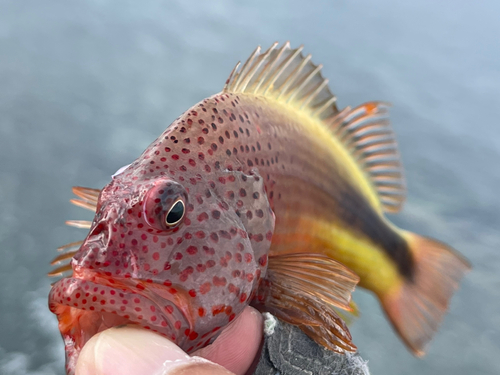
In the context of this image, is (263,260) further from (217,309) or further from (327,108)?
(327,108)

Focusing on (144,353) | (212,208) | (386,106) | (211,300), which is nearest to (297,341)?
(211,300)

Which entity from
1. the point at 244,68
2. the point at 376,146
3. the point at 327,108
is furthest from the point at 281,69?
the point at 376,146

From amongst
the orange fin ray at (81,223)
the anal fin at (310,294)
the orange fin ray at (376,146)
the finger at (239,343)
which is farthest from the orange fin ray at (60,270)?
the orange fin ray at (376,146)

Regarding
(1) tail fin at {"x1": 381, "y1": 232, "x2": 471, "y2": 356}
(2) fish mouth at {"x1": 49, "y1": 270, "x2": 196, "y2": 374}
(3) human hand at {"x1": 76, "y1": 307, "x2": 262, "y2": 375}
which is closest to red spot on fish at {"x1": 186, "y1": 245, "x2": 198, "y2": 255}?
(2) fish mouth at {"x1": 49, "y1": 270, "x2": 196, "y2": 374}

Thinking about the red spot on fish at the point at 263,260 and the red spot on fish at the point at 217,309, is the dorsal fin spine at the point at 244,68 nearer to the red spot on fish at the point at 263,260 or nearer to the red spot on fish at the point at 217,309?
the red spot on fish at the point at 263,260

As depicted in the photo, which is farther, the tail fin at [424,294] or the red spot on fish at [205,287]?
the tail fin at [424,294]

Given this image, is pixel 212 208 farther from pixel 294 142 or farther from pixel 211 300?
pixel 294 142
